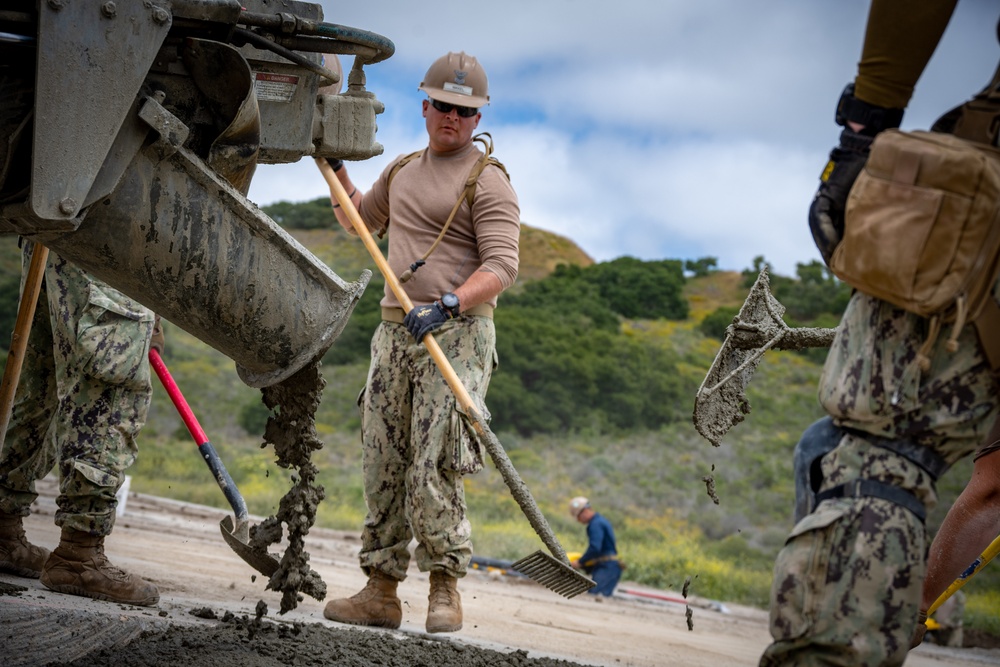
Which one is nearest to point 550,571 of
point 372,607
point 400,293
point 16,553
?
point 372,607

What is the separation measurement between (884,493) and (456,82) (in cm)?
336

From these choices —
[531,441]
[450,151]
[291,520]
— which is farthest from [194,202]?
[531,441]

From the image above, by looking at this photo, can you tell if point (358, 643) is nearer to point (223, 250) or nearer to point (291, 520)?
point (291, 520)

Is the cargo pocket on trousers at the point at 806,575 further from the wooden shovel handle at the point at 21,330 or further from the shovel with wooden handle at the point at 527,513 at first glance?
the wooden shovel handle at the point at 21,330

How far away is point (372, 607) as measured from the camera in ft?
17.0

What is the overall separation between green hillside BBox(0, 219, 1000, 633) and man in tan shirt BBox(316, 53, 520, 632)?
22.9 feet

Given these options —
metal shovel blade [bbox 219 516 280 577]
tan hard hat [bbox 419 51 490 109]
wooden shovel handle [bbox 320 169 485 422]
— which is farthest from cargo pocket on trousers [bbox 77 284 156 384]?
tan hard hat [bbox 419 51 490 109]

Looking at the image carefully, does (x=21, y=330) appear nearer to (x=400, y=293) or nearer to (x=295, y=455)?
(x=295, y=455)

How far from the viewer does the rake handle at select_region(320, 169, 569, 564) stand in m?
4.55

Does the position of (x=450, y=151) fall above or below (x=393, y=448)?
above

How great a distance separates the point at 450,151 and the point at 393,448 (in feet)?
4.74

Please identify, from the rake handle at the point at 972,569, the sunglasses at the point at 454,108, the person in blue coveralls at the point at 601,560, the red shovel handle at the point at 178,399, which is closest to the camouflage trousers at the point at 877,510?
the rake handle at the point at 972,569

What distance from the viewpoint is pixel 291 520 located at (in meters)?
4.05

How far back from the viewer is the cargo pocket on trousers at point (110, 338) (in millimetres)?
4805
